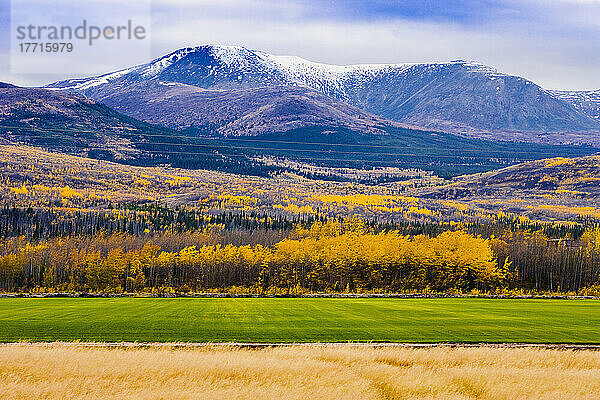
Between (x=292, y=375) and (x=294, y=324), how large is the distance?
81.6 ft

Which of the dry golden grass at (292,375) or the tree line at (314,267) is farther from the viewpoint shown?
the tree line at (314,267)

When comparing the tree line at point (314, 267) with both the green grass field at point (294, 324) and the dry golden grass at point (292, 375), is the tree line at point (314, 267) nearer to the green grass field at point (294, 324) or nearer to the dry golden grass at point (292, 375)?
the green grass field at point (294, 324)

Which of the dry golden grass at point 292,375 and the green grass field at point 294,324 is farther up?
the dry golden grass at point 292,375

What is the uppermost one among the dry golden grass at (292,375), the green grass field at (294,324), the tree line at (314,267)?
the dry golden grass at (292,375)

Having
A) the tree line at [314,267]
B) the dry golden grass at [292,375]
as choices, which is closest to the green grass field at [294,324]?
the dry golden grass at [292,375]

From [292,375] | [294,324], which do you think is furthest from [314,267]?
[292,375]

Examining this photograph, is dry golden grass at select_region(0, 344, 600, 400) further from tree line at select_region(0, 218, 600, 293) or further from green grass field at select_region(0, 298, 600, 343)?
tree line at select_region(0, 218, 600, 293)

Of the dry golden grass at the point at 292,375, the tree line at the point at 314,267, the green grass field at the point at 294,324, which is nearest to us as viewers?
the dry golden grass at the point at 292,375

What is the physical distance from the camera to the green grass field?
43250 mm

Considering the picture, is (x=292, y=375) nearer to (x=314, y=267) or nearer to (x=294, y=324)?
(x=294, y=324)

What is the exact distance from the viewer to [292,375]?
1051 inches

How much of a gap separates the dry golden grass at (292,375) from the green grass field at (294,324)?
1005 cm

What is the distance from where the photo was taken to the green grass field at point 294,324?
142 feet

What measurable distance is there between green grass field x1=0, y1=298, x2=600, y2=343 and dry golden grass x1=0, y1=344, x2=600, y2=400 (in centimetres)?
1005
